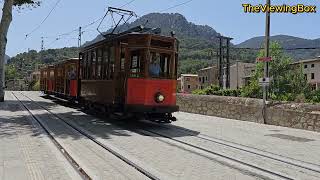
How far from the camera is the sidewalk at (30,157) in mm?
7157

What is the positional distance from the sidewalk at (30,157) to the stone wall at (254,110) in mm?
8671

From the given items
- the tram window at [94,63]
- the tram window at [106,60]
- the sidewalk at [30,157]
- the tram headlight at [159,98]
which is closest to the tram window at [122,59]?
the tram window at [106,60]

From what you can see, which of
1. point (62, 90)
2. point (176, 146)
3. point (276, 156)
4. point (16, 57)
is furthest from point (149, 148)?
point (16, 57)

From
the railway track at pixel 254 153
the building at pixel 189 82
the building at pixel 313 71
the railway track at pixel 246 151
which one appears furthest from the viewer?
the building at pixel 189 82

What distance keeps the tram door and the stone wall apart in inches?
237

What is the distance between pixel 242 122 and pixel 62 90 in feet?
48.4

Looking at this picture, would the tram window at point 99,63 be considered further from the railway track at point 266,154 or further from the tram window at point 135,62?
the railway track at point 266,154

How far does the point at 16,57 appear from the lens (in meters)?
174

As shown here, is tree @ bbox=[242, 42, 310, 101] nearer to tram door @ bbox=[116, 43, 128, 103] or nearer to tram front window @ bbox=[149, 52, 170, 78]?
tram front window @ bbox=[149, 52, 170, 78]

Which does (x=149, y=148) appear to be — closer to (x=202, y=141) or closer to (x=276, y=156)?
(x=202, y=141)

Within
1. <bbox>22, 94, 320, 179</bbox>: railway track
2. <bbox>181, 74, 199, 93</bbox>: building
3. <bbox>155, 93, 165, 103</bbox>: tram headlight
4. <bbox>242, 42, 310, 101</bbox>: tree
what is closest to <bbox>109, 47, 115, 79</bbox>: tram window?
<bbox>155, 93, 165, 103</bbox>: tram headlight

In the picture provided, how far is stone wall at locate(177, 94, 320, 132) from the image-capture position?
49.6 ft

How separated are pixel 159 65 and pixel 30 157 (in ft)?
22.5

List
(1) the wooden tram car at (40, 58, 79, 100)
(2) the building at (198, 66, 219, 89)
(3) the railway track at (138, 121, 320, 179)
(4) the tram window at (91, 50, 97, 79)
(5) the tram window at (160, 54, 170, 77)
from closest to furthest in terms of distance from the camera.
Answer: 1. (3) the railway track at (138, 121, 320, 179)
2. (5) the tram window at (160, 54, 170, 77)
3. (4) the tram window at (91, 50, 97, 79)
4. (1) the wooden tram car at (40, 58, 79, 100)
5. (2) the building at (198, 66, 219, 89)
